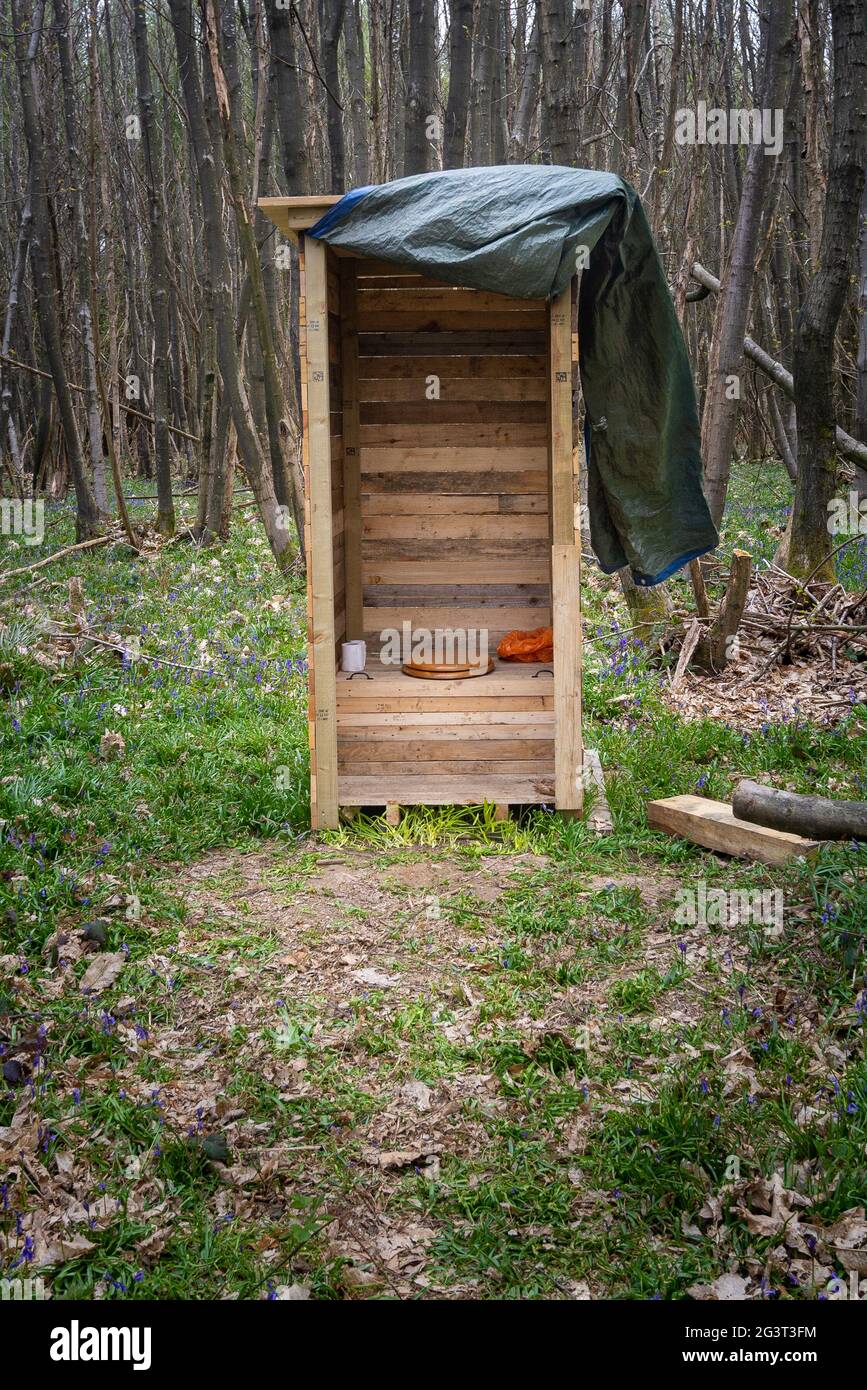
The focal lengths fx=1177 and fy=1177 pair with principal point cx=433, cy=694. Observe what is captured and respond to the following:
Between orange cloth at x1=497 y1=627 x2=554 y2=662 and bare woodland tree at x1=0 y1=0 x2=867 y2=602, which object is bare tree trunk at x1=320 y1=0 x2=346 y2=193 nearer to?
bare woodland tree at x1=0 y1=0 x2=867 y2=602

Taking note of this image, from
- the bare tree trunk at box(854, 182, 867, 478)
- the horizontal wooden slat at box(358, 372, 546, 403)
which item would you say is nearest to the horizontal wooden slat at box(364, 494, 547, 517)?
the horizontal wooden slat at box(358, 372, 546, 403)

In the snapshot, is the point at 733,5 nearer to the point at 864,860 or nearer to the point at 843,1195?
the point at 864,860

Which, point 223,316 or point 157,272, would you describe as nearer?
point 223,316

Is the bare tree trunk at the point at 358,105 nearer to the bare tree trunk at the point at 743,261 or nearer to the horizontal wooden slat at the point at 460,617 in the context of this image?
the bare tree trunk at the point at 743,261

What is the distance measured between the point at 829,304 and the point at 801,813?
5639mm

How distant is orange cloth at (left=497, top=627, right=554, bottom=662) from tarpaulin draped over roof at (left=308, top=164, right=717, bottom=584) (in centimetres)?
102

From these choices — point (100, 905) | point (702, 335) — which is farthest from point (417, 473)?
point (702, 335)

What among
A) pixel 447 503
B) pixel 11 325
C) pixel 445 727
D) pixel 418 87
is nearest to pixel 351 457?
pixel 447 503

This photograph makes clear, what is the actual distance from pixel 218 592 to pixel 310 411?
5.53 m

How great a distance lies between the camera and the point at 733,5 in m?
22.3

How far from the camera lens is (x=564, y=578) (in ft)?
19.2

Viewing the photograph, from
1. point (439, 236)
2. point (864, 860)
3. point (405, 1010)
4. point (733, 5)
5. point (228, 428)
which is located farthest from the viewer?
point (733, 5)

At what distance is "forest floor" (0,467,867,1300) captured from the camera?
3027 mm

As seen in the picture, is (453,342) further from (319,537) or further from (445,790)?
(445,790)
